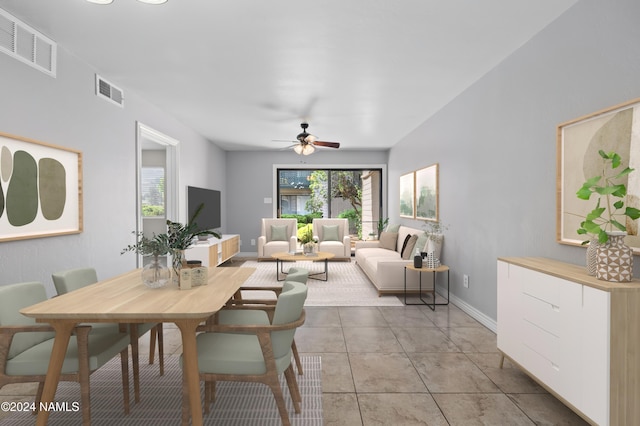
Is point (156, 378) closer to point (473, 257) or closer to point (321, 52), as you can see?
point (321, 52)

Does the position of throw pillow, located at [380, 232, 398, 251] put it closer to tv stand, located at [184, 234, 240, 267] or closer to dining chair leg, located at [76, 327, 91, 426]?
tv stand, located at [184, 234, 240, 267]

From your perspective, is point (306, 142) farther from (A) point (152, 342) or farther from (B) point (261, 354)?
(B) point (261, 354)

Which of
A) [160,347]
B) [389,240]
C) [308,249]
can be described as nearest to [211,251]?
[308,249]

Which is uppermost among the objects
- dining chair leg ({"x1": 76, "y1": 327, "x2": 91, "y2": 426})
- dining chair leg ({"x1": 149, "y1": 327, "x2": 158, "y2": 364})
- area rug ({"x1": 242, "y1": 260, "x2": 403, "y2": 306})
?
dining chair leg ({"x1": 76, "y1": 327, "x2": 91, "y2": 426})

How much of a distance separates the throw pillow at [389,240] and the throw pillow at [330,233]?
1473mm

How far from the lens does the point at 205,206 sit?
6508 millimetres

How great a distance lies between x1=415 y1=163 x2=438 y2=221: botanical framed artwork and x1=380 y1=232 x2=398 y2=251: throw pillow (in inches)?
30.6

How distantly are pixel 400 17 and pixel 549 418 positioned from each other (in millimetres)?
2725

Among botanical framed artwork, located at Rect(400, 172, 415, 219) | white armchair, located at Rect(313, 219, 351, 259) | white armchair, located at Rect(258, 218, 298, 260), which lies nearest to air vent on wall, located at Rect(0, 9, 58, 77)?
botanical framed artwork, located at Rect(400, 172, 415, 219)

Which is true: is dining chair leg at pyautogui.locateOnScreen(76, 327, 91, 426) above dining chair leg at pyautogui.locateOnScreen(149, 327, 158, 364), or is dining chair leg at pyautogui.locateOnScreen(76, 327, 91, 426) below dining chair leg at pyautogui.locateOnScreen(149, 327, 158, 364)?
above

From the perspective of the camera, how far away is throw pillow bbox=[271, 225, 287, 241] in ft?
25.7

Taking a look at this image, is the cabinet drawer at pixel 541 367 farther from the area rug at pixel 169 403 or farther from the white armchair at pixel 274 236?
the white armchair at pixel 274 236

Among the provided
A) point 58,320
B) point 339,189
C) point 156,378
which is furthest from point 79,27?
point 339,189

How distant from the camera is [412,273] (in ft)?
15.4
